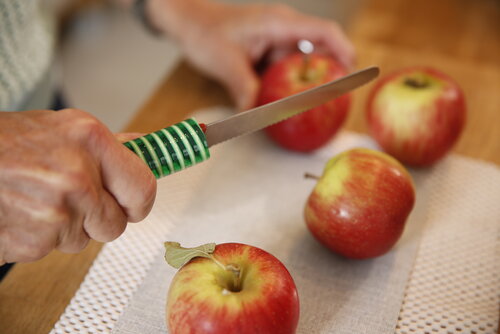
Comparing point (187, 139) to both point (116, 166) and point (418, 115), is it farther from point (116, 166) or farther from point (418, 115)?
point (418, 115)

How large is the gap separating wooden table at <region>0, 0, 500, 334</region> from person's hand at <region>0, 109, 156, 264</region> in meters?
0.16

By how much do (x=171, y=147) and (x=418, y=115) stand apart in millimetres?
436

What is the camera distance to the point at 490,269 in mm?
660

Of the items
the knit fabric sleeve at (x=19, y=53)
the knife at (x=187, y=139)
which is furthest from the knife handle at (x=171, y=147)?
the knit fabric sleeve at (x=19, y=53)

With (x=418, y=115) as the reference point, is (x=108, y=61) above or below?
below

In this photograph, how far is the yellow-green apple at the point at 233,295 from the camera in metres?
0.46

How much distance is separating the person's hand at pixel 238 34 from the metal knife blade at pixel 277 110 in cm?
31

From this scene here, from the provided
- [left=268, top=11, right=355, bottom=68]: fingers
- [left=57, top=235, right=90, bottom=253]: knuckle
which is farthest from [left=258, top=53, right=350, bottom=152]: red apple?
[left=57, top=235, right=90, bottom=253]: knuckle

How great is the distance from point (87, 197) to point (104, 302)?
207mm

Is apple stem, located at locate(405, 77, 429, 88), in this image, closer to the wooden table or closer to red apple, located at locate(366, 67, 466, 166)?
red apple, located at locate(366, 67, 466, 166)

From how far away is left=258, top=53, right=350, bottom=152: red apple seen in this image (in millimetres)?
807

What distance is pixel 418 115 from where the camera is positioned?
772 mm

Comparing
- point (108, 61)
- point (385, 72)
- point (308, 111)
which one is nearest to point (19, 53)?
point (308, 111)

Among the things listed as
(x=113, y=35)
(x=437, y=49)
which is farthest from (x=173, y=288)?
(x=113, y=35)
